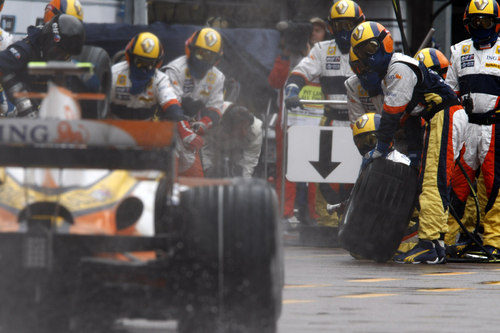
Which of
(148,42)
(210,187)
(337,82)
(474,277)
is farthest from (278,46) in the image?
(210,187)

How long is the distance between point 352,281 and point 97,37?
189 inches

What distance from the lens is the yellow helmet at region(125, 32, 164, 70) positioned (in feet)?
25.7

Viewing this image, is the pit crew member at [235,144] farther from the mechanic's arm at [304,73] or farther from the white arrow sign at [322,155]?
the white arrow sign at [322,155]

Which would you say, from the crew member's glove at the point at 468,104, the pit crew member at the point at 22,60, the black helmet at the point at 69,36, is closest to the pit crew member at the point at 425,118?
the crew member's glove at the point at 468,104

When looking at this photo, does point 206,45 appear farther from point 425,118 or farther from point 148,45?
point 425,118

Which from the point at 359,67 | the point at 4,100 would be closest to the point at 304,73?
→ the point at 359,67

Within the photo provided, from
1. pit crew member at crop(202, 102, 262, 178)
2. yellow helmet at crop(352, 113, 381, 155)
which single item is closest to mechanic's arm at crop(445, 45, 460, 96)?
yellow helmet at crop(352, 113, 381, 155)

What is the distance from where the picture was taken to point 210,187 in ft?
12.1

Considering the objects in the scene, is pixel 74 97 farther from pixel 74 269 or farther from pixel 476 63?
pixel 476 63

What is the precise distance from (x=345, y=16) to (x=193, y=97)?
1445 mm

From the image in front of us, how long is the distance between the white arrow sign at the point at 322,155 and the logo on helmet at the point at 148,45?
1.33m

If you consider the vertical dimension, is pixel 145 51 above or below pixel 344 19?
below

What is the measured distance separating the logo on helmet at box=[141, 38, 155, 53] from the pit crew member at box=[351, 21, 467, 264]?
1.50m

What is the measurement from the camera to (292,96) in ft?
28.4
